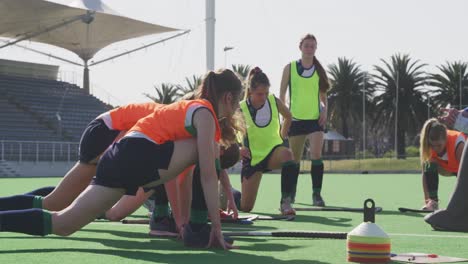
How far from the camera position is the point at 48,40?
50.8m

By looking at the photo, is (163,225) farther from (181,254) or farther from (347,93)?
(347,93)

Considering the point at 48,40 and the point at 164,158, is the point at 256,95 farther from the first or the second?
the point at 48,40

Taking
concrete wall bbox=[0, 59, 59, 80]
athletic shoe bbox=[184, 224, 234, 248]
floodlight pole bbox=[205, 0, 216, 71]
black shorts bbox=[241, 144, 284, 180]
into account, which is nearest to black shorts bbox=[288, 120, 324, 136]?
black shorts bbox=[241, 144, 284, 180]

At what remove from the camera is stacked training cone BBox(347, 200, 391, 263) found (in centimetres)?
399

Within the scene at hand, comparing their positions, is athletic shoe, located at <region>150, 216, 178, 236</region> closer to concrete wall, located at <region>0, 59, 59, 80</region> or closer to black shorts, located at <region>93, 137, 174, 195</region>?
black shorts, located at <region>93, 137, 174, 195</region>

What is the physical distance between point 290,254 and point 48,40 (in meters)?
48.2

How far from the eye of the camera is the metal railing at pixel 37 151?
32.7m

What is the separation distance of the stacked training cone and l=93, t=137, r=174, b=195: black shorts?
4.01 feet

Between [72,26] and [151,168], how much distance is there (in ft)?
147

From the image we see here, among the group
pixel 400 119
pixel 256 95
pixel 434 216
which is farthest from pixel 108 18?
pixel 434 216

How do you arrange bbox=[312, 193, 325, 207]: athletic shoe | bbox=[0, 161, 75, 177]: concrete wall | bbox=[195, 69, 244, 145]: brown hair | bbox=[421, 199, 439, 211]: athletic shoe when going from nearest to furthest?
bbox=[195, 69, 244, 145]: brown hair → bbox=[421, 199, 439, 211]: athletic shoe → bbox=[312, 193, 325, 207]: athletic shoe → bbox=[0, 161, 75, 177]: concrete wall

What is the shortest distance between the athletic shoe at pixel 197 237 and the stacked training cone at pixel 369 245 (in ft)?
3.14

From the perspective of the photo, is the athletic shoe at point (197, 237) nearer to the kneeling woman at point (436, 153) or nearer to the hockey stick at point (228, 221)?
the hockey stick at point (228, 221)

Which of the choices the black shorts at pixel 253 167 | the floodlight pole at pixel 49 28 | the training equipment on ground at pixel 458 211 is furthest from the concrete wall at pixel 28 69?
the training equipment on ground at pixel 458 211
